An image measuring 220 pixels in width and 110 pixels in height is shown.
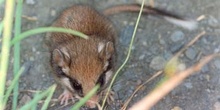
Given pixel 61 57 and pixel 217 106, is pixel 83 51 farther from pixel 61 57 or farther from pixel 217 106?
pixel 217 106

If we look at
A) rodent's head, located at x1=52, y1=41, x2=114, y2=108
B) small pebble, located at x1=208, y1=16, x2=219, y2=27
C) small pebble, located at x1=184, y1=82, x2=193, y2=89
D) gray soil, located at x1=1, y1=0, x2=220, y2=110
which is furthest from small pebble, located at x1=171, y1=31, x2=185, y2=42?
rodent's head, located at x1=52, y1=41, x2=114, y2=108

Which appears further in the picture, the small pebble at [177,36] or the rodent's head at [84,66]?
the small pebble at [177,36]

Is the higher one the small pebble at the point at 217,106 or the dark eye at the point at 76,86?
the small pebble at the point at 217,106

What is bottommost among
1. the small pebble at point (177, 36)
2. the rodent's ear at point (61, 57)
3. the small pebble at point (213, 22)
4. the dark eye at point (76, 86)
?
the dark eye at point (76, 86)

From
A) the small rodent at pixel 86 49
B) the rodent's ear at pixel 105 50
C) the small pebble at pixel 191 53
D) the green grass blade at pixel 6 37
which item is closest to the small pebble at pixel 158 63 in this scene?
the small pebble at pixel 191 53

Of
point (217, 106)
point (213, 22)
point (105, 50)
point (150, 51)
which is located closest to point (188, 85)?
point (217, 106)

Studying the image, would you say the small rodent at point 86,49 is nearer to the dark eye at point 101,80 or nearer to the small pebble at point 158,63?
the dark eye at point 101,80

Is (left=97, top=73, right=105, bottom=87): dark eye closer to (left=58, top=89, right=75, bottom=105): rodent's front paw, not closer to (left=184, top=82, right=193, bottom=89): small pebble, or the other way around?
(left=58, top=89, right=75, bottom=105): rodent's front paw

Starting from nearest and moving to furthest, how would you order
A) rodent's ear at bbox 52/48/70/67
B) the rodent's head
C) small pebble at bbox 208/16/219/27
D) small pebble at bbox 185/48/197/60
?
the rodent's head → rodent's ear at bbox 52/48/70/67 → small pebble at bbox 185/48/197/60 → small pebble at bbox 208/16/219/27
